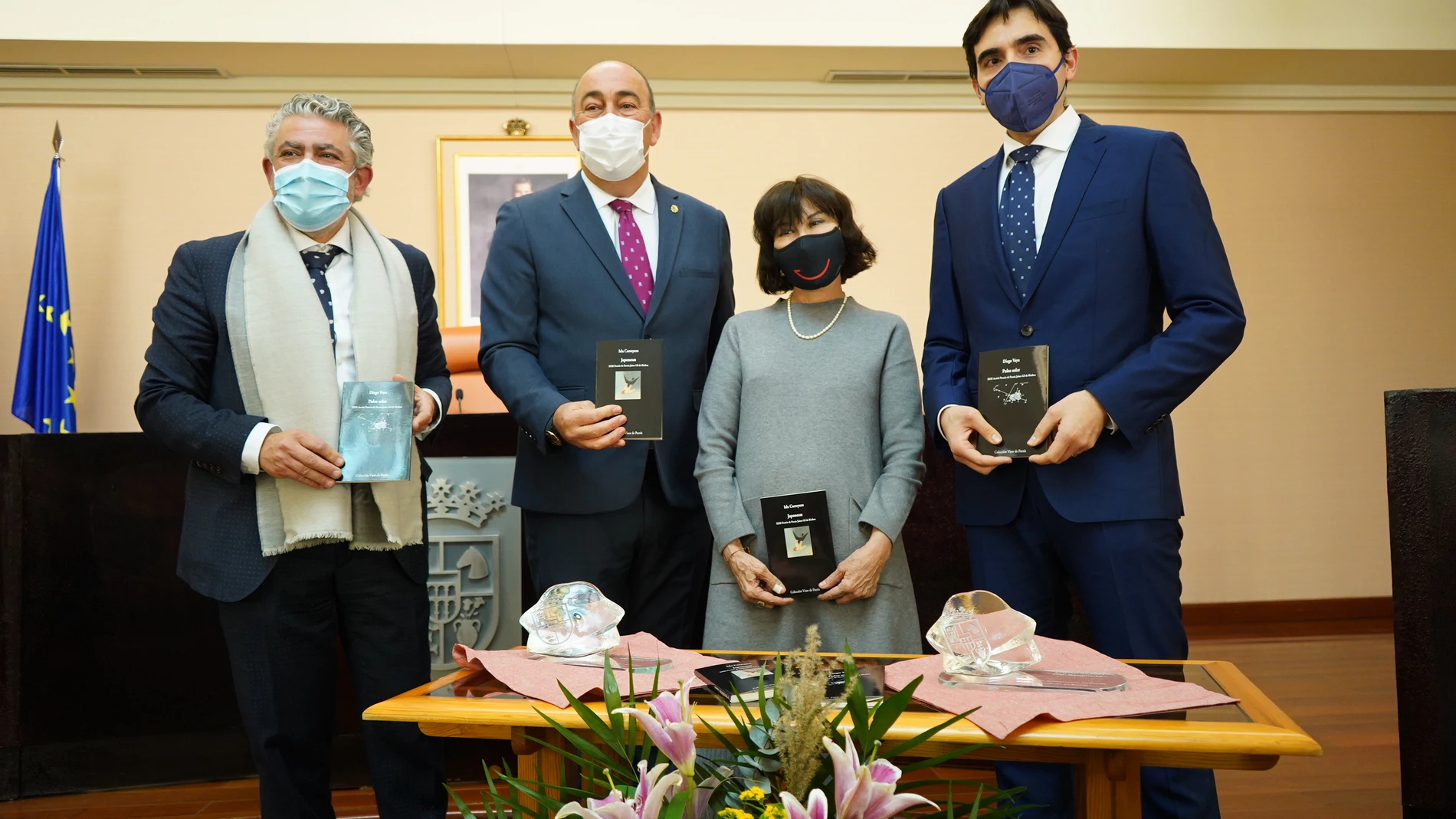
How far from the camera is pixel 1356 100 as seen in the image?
18.1 ft

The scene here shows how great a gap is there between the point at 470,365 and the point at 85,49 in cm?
248

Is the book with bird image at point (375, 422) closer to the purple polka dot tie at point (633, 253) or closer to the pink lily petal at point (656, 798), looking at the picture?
the purple polka dot tie at point (633, 253)

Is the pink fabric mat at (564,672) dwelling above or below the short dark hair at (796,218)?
below

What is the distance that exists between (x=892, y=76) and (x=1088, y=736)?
14.9ft

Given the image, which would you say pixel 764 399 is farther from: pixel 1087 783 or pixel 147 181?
pixel 147 181

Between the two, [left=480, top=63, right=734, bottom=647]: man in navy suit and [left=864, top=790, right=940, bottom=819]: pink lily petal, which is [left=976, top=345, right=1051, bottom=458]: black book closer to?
[left=480, top=63, right=734, bottom=647]: man in navy suit

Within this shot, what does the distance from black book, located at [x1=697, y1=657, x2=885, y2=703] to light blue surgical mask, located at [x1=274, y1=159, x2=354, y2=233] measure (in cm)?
116

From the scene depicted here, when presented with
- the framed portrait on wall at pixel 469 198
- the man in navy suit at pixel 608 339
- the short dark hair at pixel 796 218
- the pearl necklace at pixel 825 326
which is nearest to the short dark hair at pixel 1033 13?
the short dark hair at pixel 796 218

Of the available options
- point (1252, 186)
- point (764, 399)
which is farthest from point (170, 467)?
point (1252, 186)

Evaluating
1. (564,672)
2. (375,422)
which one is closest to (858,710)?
(564,672)

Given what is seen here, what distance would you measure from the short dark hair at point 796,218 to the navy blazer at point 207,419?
89 centimetres

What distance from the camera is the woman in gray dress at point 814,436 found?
192 cm

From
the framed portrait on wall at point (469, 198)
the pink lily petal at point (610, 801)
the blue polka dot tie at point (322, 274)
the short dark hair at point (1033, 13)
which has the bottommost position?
the pink lily petal at point (610, 801)

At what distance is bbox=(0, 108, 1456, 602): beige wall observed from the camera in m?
5.03
